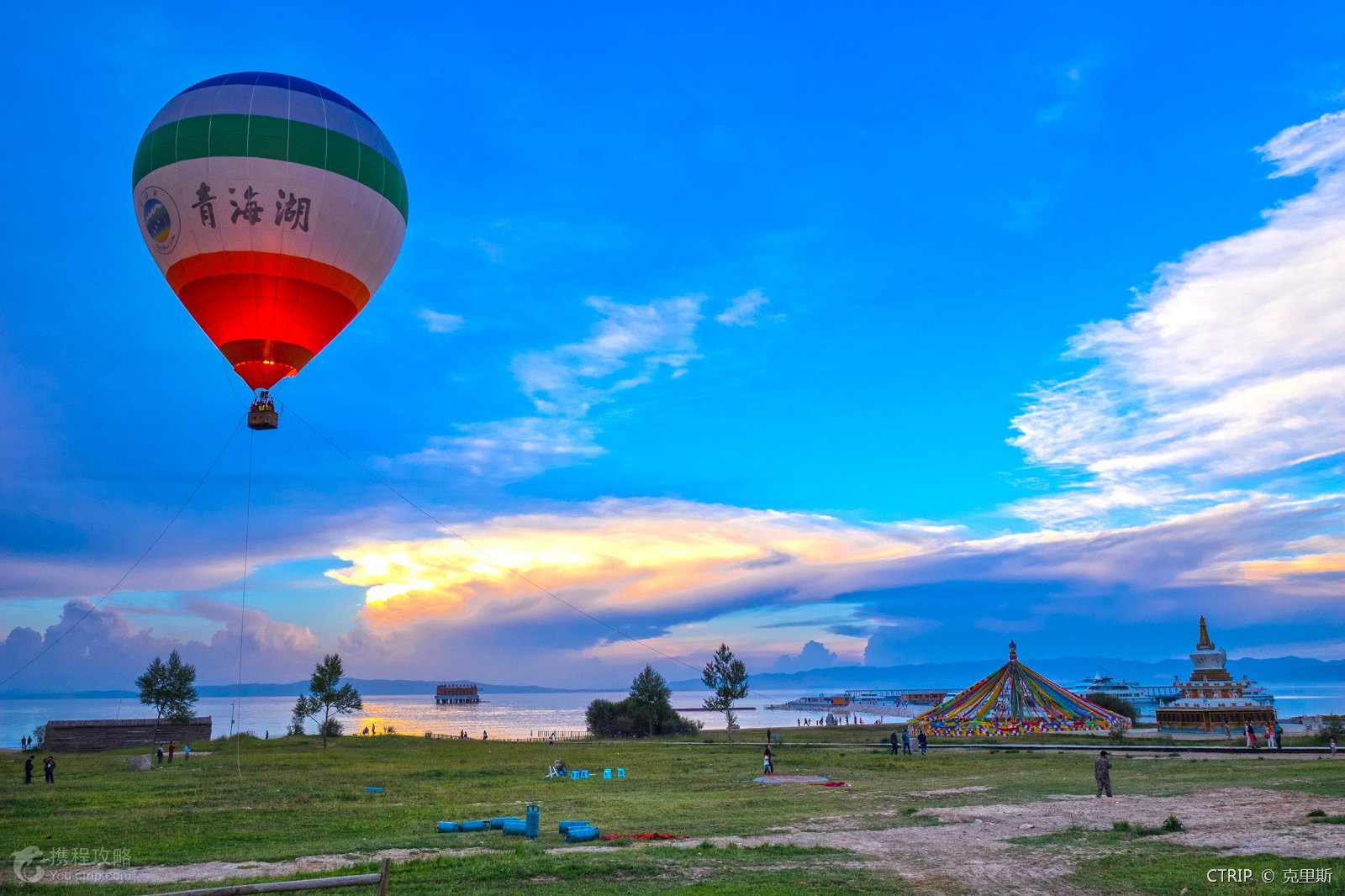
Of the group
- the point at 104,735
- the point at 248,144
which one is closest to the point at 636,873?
the point at 248,144

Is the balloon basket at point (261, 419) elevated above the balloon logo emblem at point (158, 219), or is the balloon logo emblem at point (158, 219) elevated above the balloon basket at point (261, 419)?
the balloon logo emblem at point (158, 219)

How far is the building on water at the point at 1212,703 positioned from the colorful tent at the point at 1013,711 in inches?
156

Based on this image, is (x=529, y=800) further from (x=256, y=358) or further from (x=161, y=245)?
(x=161, y=245)

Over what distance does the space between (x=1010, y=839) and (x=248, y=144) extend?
29.2 metres

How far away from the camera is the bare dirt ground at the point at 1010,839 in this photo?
1559 centimetres

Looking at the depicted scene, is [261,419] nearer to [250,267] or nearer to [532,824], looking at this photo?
[250,267]

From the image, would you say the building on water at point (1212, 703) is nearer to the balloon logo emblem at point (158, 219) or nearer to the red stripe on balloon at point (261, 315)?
the red stripe on balloon at point (261, 315)

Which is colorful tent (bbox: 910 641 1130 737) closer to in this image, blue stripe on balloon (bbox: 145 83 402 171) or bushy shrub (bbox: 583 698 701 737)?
bushy shrub (bbox: 583 698 701 737)

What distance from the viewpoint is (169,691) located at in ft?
218

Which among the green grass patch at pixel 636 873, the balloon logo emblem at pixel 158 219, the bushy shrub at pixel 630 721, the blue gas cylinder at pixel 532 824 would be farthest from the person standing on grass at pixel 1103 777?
the bushy shrub at pixel 630 721

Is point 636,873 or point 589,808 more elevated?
point 636,873

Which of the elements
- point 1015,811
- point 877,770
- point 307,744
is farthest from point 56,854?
point 307,744

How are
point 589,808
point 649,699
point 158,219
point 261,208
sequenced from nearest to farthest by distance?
1. point 589,808
2. point 261,208
3. point 158,219
4. point 649,699

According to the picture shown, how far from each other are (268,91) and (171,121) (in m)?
3.19
